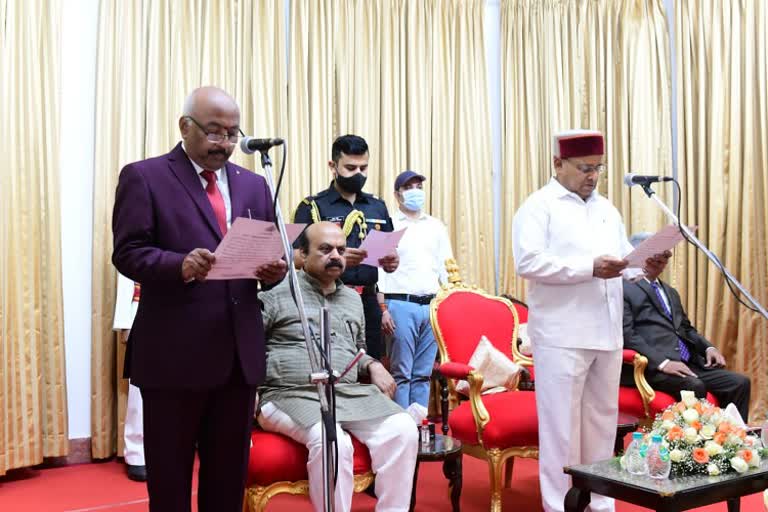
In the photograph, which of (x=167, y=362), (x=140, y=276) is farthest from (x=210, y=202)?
(x=167, y=362)

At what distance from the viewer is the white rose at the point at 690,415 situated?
10.3 feet

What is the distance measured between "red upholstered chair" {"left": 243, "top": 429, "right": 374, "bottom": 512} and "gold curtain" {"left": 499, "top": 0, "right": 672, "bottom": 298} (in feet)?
13.0

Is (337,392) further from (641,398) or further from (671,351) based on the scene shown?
(671,351)

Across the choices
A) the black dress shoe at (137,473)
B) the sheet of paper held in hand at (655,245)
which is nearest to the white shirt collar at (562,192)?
the sheet of paper held in hand at (655,245)

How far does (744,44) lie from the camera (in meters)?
6.04

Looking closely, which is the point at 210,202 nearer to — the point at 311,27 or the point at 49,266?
the point at 49,266

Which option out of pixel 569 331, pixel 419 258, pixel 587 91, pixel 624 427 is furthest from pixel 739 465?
pixel 587 91

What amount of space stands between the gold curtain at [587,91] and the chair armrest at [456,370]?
111 inches

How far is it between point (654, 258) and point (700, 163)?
9.83 ft

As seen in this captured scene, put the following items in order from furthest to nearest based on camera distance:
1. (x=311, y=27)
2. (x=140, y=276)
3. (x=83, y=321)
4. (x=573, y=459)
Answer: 1. (x=311, y=27)
2. (x=83, y=321)
3. (x=573, y=459)
4. (x=140, y=276)

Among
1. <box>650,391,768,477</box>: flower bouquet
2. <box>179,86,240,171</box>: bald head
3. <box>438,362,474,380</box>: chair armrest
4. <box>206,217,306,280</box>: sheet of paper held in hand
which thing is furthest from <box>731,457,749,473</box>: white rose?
<box>179,86,240,171</box>: bald head

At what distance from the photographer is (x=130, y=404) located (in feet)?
15.6

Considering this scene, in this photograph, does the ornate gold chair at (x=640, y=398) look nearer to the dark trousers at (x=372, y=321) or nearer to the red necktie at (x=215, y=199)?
the dark trousers at (x=372, y=321)

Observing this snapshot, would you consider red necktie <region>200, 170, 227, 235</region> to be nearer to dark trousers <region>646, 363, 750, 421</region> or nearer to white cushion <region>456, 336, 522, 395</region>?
white cushion <region>456, 336, 522, 395</region>
